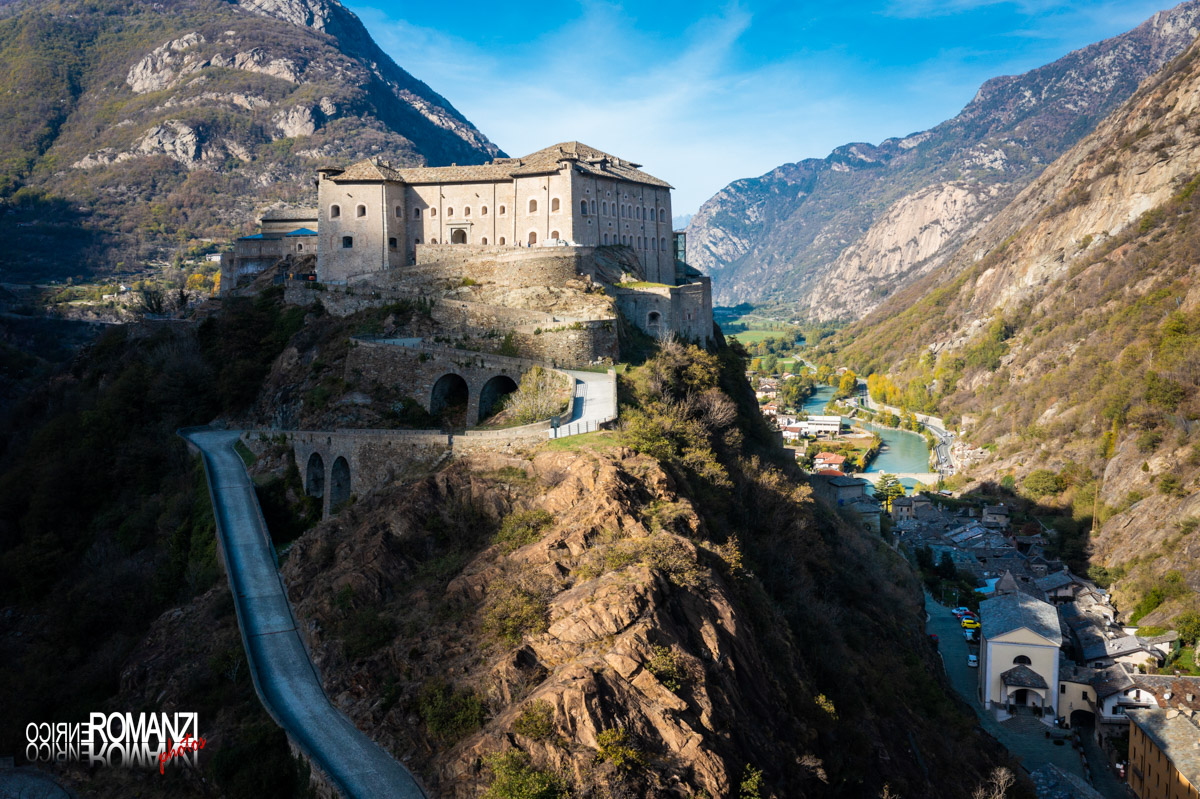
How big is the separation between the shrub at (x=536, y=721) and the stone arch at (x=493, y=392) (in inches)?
773

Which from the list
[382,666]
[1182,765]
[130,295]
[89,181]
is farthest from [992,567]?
[89,181]

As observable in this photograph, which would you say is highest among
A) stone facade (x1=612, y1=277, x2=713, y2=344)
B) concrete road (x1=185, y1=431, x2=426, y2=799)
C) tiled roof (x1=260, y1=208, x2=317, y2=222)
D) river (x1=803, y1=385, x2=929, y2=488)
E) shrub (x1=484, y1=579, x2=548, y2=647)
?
tiled roof (x1=260, y1=208, x2=317, y2=222)

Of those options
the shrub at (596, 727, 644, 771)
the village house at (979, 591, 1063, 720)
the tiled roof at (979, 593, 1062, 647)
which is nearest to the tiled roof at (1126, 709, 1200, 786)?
the village house at (979, 591, 1063, 720)

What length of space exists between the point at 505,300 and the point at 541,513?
2069cm

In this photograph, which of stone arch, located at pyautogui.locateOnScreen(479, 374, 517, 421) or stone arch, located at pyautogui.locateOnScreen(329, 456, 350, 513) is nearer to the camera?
stone arch, located at pyautogui.locateOnScreen(329, 456, 350, 513)

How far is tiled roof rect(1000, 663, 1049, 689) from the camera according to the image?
46.4 metres

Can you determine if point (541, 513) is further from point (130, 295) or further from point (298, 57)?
point (298, 57)

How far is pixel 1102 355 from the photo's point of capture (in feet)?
291

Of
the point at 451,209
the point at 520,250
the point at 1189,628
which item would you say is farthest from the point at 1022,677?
the point at 451,209

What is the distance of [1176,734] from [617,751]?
36342 millimetres

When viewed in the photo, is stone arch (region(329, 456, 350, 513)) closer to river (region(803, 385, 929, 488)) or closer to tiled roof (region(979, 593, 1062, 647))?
tiled roof (region(979, 593, 1062, 647))

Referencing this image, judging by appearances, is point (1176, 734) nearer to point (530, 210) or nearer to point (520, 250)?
point (520, 250)

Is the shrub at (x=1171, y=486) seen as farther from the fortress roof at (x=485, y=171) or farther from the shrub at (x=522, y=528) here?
the shrub at (x=522, y=528)

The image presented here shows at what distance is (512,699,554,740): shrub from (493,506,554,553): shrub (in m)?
6.98
